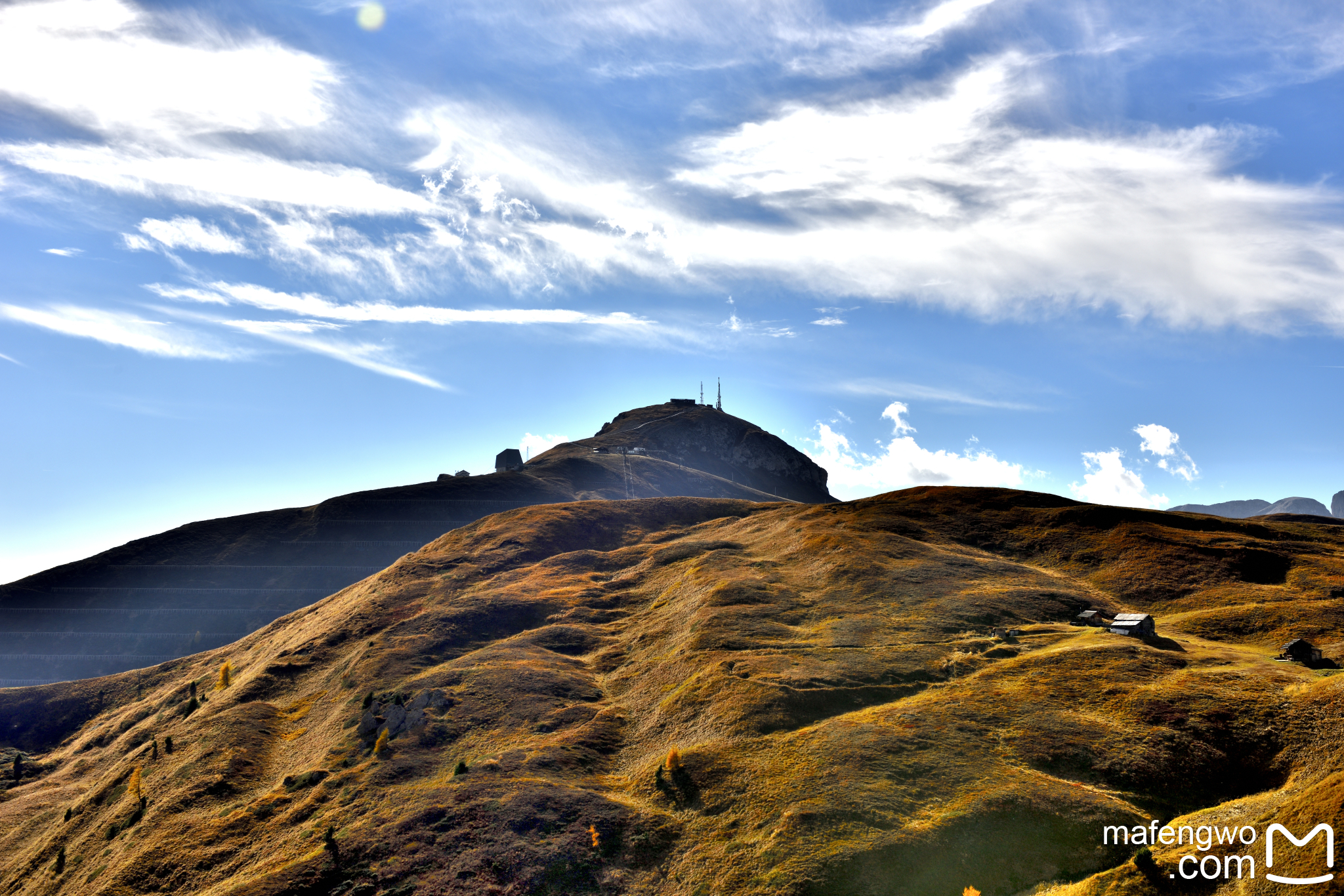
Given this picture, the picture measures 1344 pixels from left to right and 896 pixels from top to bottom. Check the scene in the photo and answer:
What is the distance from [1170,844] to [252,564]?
200m

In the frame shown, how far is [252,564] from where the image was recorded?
183000mm

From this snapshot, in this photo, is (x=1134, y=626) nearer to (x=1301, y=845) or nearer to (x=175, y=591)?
(x=1301, y=845)

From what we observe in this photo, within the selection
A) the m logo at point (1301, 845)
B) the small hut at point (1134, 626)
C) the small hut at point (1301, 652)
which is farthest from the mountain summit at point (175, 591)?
the m logo at point (1301, 845)

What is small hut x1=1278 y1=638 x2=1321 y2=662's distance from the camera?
51438mm

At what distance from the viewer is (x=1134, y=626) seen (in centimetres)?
6003

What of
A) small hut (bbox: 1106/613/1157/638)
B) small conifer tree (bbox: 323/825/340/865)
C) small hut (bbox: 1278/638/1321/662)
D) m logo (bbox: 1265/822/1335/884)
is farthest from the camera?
small hut (bbox: 1106/613/1157/638)

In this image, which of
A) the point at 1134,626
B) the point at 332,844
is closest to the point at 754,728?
the point at 332,844

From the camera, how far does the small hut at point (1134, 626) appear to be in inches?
2350

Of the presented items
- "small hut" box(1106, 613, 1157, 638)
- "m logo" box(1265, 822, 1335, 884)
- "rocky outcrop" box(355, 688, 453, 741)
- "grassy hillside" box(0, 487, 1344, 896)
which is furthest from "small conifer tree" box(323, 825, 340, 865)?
"small hut" box(1106, 613, 1157, 638)

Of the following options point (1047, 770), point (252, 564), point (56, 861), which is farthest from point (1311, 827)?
point (252, 564)

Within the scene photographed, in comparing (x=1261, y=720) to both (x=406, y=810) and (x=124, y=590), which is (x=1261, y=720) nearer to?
(x=406, y=810)

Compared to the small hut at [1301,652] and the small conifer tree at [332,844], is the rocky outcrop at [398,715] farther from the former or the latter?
the small hut at [1301,652]

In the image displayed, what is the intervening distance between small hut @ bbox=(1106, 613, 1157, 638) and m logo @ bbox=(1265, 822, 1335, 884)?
34292 mm

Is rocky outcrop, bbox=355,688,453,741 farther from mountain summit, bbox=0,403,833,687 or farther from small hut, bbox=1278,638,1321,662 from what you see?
mountain summit, bbox=0,403,833,687
